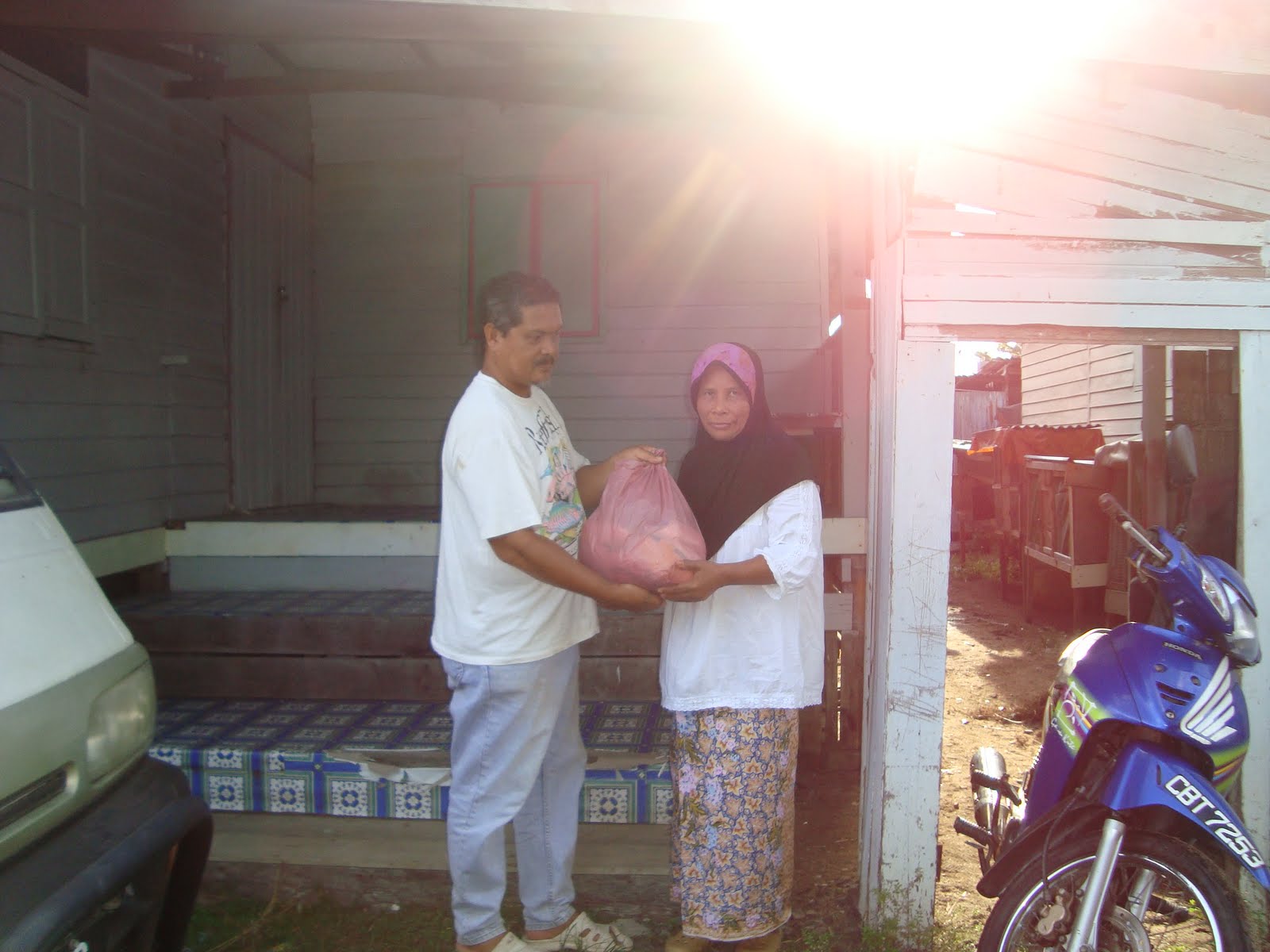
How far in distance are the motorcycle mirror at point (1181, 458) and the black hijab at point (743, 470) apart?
89 centimetres

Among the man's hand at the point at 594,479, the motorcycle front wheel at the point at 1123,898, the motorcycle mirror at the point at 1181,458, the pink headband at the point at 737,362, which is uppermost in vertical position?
the pink headband at the point at 737,362

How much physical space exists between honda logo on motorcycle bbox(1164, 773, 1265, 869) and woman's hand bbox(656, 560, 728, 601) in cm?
111

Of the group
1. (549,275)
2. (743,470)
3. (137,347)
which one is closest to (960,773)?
(743,470)

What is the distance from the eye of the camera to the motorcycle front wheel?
6.75ft

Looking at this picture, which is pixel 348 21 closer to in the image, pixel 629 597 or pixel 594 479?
pixel 594 479

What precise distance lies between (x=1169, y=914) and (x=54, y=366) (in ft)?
15.2

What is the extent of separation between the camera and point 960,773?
171 inches

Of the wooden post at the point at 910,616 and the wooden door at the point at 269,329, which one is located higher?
the wooden door at the point at 269,329

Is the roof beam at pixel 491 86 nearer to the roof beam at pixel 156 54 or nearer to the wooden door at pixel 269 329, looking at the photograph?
the roof beam at pixel 156 54

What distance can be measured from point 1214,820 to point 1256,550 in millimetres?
990

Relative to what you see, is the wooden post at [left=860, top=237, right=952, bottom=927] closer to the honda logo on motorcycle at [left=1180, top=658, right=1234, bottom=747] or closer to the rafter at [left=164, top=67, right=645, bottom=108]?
the honda logo on motorcycle at [left=1180, top=658, right=1234, bottom=747]

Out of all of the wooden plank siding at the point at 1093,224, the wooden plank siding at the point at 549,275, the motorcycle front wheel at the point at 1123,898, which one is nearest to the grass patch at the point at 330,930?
the motorcycle front wheel at the point at 1123,898

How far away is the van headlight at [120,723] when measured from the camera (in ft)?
6.07

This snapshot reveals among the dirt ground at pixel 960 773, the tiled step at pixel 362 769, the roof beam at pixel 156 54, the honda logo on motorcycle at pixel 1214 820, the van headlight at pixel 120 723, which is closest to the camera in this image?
the van headlight at pixel 120 723
